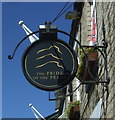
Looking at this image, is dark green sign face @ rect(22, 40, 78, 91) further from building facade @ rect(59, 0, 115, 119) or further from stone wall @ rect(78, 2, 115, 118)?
A: stone wall @ rect(78, 2, 115, 118)

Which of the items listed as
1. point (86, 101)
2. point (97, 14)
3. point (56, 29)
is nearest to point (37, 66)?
point (56, 29)

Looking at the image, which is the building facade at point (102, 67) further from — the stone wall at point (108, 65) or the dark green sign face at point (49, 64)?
the dark green sign face at point (49, 64)

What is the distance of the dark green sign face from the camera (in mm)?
7316

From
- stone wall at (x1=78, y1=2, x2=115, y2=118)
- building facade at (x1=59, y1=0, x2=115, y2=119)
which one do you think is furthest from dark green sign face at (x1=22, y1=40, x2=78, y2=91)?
stone wall at (x1=78, y1=2, x2=115, y2=118)

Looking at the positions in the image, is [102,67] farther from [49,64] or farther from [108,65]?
[49,64]

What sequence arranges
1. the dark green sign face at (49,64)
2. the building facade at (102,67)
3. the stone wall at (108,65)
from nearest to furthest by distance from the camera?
1. the dark green sign face at (49,64)
2. the stone wall at (108,65)
3. the building facade at (102,67)

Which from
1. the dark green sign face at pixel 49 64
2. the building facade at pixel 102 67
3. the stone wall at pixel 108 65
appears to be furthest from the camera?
the building facade at pixel 102 67

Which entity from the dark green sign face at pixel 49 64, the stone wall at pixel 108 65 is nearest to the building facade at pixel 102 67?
the stone wall at pixel 108 65

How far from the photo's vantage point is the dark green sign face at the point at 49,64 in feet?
24.0

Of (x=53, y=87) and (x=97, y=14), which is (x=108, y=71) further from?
(x=97, y=14)

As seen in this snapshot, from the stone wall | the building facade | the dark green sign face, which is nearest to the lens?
the dark green sign face

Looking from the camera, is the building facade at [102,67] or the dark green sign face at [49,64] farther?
the building facade at [102,67]

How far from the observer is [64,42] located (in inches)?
300

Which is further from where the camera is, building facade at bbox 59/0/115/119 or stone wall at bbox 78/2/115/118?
building facade at bbox 59/0/115/119
